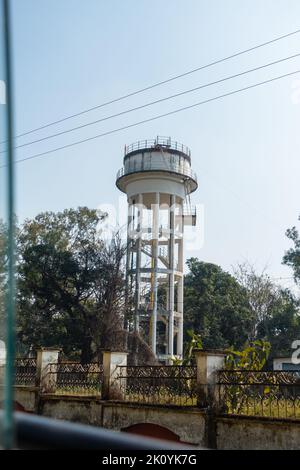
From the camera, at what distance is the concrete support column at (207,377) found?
9.10 metres

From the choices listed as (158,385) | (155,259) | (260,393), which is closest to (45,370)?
(158,385)

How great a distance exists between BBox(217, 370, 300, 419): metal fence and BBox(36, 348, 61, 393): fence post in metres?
5.52

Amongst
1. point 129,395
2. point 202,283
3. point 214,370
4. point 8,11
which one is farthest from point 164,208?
point 8,11

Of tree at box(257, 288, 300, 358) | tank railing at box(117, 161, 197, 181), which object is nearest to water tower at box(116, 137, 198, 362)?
tank railing at box(117, 161, 197, 181)

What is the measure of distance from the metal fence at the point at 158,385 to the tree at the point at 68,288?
13.4 m

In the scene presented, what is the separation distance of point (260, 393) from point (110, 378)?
3576mm

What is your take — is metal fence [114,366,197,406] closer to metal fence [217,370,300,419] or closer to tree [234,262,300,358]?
metal fence [217,370,300,419]

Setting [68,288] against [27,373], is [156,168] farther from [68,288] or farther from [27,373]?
[27,373]

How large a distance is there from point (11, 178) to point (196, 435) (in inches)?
354

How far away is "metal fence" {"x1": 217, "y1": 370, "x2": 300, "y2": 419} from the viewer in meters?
8.52

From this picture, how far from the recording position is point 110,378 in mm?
11312

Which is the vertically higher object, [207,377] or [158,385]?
[207,377]

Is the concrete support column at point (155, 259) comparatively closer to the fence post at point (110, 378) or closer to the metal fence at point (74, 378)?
the metal fence at point (74, 378)

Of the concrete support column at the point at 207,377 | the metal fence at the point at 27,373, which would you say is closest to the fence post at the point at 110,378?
the concrete support column at the point at 207,377
